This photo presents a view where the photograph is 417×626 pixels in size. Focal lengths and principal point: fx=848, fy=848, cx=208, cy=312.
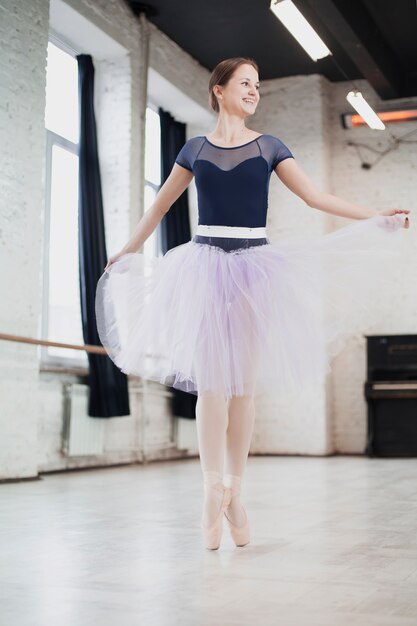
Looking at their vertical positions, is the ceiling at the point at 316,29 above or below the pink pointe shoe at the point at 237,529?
above

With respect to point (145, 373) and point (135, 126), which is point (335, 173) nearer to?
point (135, 126)

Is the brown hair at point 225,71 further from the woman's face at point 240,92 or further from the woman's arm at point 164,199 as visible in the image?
the woman's arm at point 164,199

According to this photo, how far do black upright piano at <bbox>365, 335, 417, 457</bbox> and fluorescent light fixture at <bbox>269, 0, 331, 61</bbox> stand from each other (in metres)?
3.07

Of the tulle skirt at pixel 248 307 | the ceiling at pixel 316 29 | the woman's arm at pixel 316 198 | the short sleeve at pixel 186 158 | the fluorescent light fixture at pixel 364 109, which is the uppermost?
the ceiling at pixel 316 29

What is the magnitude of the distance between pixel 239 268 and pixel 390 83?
6842mm

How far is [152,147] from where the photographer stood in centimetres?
887

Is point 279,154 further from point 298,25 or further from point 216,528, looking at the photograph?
point 298,25

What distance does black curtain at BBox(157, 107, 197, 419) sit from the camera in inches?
339

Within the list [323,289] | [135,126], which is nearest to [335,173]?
[135,126]

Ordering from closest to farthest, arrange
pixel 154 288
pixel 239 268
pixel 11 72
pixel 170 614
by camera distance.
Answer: pixel 170 614 → pixel 239 268 → pixel 154 288 → pixel 11 72

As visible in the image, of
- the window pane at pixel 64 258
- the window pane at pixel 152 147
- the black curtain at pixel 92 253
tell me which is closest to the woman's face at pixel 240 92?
the black curtain at pixel 92 253

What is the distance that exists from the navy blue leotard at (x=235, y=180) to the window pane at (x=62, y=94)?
15.2 feet

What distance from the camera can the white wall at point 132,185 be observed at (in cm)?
569

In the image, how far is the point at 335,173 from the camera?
9.80 m
